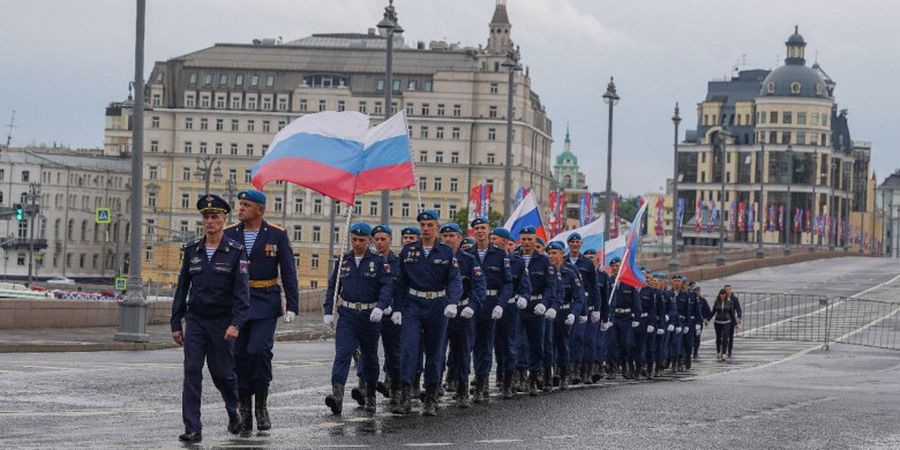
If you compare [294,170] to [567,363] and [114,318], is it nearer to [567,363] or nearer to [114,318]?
[567,363]

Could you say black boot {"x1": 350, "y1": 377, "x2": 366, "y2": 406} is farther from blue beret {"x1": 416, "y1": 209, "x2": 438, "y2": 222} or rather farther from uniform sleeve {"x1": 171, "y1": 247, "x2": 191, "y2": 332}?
uniform sleeve {"x1": 171, "y1": 247, "x2": 191, "y2": 332}

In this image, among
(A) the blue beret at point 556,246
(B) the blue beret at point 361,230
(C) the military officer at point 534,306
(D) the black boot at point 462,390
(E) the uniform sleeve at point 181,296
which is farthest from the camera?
(A) the blue beret at point 556,246

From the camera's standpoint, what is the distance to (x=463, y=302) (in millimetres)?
19781

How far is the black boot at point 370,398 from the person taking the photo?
1797cm

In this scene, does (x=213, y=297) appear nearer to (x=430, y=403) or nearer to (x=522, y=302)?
(x=430, y=403)

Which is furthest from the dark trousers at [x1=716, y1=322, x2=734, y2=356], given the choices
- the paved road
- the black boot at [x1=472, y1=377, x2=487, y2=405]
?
the black boot at [x1=472, y1=377, x2=487, y2=405]

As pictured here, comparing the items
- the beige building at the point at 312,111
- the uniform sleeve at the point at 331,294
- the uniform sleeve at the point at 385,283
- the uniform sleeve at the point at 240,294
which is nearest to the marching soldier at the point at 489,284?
the uniform sleeve at the point at 331,294

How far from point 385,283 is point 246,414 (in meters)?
2.76

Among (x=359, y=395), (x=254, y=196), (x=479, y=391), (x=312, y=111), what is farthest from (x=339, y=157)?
(x=312, y=111)

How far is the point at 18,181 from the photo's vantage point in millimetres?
162625

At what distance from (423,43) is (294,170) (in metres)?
139

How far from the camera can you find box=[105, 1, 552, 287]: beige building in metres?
150

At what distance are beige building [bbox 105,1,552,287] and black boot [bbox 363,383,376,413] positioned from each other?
128817 millimetres

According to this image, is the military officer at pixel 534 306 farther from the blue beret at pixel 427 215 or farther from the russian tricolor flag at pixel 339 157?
the blue beret at pixel 427 215
